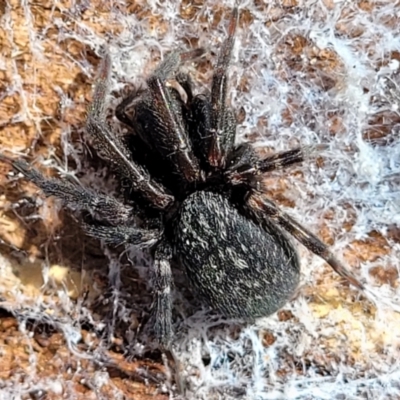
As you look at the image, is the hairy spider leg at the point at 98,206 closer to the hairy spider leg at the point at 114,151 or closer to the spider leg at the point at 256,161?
the hairy spider leg at the point at 114,151

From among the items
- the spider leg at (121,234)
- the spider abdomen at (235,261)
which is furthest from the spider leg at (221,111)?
the spider leg at (121,234)

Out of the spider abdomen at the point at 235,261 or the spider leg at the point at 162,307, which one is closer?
the spider abdomen at the point at 235,261

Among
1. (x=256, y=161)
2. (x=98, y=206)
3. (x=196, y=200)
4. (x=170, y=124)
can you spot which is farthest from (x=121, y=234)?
(x=256, y=161)

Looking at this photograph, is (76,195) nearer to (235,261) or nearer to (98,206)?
(98,206)

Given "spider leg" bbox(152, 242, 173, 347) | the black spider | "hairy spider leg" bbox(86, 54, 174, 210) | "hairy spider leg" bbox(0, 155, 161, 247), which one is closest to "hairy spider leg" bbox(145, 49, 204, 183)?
the black spider

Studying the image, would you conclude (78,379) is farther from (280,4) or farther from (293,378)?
(280,4)

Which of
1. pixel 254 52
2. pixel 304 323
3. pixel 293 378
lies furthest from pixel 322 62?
pixel 293 378
